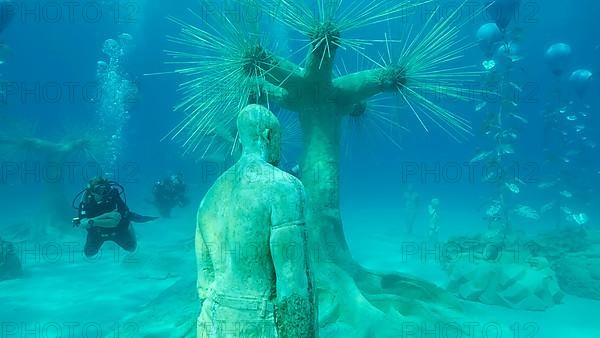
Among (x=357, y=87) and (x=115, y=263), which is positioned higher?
(x=357, y=87)

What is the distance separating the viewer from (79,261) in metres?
11.0

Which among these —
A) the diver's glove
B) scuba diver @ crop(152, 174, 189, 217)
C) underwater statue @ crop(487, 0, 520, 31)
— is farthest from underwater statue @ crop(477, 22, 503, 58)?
the diver's glove

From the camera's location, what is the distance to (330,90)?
587 centimetres

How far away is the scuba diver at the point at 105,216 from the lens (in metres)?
6.10

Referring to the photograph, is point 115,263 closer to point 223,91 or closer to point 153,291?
point 153,291

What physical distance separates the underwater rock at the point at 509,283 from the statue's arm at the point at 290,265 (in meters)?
6.27

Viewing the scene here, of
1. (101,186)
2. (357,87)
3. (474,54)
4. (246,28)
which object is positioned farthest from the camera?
(474,54)

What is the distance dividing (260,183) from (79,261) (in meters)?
10.4

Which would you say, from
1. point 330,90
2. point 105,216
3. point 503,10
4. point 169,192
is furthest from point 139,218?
point 503,10

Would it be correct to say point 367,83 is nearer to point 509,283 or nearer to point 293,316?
point 293,316

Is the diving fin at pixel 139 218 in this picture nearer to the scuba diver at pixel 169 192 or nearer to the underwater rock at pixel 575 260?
the scuba diver at pixel 169 192

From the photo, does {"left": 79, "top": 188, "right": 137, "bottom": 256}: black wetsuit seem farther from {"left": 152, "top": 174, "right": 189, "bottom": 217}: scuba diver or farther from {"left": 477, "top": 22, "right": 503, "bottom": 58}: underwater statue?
{"left": 477, "top": 22, "right": 503, "bottom": 58}: underwater statue

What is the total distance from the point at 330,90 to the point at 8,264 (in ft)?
26.7

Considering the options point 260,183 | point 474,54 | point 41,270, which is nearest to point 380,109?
point 260,183
